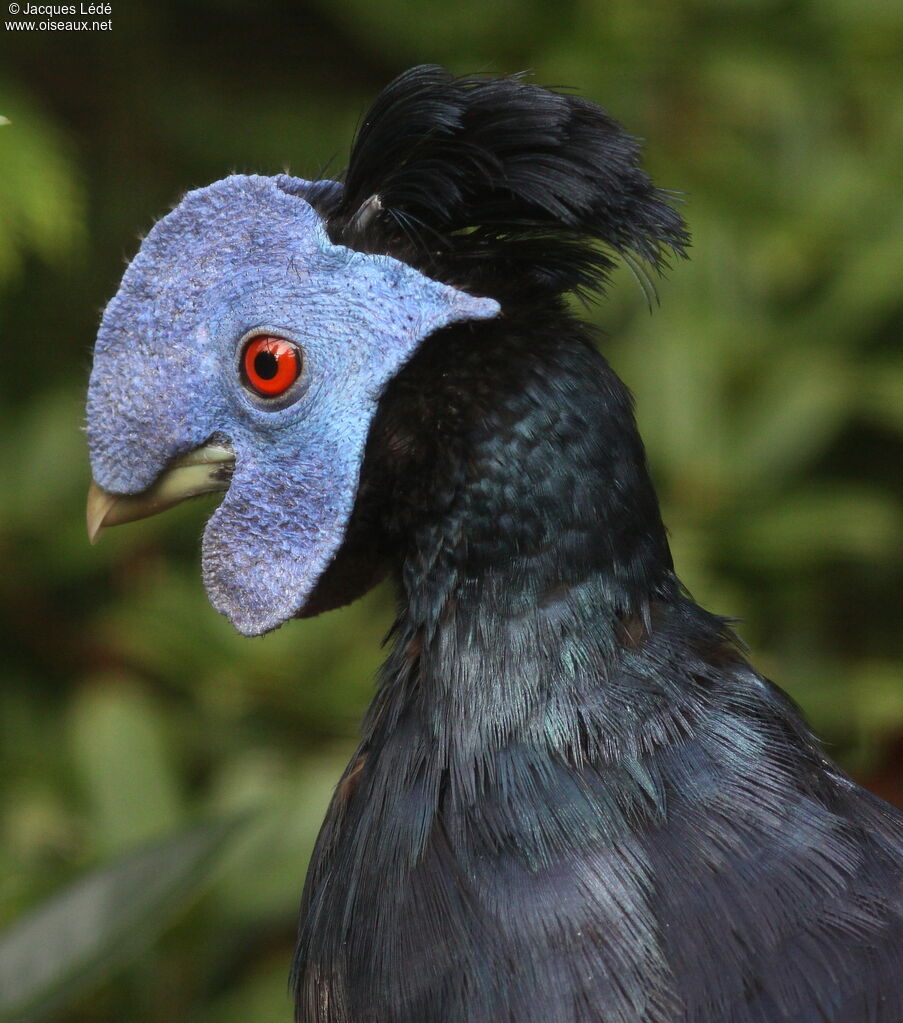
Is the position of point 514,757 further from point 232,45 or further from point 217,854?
point 232,45

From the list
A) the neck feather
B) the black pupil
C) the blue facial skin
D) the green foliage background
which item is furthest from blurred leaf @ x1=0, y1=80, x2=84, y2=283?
the neck feather

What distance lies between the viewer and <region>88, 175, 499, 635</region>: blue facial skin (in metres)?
0.98

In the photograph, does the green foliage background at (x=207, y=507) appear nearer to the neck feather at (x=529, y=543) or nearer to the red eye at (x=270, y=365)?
the red eye at (x=270, y=365)

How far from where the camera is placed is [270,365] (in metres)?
1.01

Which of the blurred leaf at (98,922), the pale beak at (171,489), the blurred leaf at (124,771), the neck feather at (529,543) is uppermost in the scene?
the neck feather at (529,543)

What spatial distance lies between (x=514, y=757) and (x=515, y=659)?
0.23 ft

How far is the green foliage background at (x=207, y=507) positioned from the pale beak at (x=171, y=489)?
68 centimetres

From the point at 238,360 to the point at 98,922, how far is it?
76 cm

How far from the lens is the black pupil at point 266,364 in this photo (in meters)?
1.01

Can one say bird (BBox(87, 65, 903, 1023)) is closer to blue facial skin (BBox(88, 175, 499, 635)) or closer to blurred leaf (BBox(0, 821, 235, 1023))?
blue facial skin (BBox(88, 175, 499, 635))

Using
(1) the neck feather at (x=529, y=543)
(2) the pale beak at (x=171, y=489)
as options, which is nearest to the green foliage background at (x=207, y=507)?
(2) the pale beak at (x=171, y=489)

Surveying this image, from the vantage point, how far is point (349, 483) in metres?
0.99

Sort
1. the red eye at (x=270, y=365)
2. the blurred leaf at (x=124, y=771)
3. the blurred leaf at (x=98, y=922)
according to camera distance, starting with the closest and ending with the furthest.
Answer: the red eye at (x=270, y=365), the blurred leaf at (x=98, y=922), the blurred leaf at (x=124, y=771)

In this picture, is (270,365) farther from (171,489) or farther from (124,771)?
(124,771)
